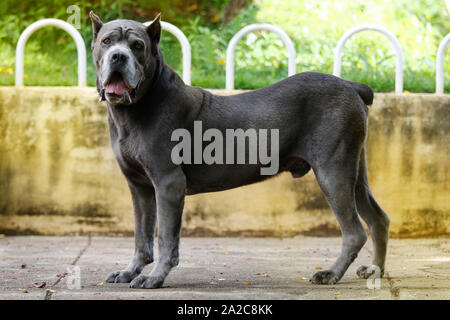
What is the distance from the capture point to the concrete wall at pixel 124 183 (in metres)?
6.73

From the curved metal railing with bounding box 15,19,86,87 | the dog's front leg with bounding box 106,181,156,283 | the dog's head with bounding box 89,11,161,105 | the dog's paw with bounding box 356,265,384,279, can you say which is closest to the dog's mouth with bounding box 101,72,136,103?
the dog's head with bounding box 89,11,161,105

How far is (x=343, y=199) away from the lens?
4.58m

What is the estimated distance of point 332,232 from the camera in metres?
6.81

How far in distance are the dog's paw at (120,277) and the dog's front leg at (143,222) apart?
0.30ft

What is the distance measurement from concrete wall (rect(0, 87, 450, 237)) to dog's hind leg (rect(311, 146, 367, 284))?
217 centimetres

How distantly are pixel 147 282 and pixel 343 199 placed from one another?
53.6 inches

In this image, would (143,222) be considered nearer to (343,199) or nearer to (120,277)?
(120,277)

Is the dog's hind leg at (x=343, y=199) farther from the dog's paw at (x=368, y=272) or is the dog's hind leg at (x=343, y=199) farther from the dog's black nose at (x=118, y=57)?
the dog's black nose at (x=118, y=57)

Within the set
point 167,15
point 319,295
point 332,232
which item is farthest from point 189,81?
point 167,15

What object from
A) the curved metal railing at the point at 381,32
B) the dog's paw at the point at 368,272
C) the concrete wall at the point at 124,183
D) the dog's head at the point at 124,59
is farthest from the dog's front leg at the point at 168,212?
the curved metal railing at the point at 381,32

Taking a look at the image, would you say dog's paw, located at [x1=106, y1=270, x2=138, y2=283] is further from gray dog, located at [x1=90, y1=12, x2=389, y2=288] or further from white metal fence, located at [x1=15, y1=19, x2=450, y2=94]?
white metal fence, located at [x1=15, y1=19, x2=450, y2=94]

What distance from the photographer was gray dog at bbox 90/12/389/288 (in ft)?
14.1

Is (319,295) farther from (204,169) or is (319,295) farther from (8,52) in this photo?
(8,52)

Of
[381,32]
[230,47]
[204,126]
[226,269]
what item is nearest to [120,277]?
[226,269]
